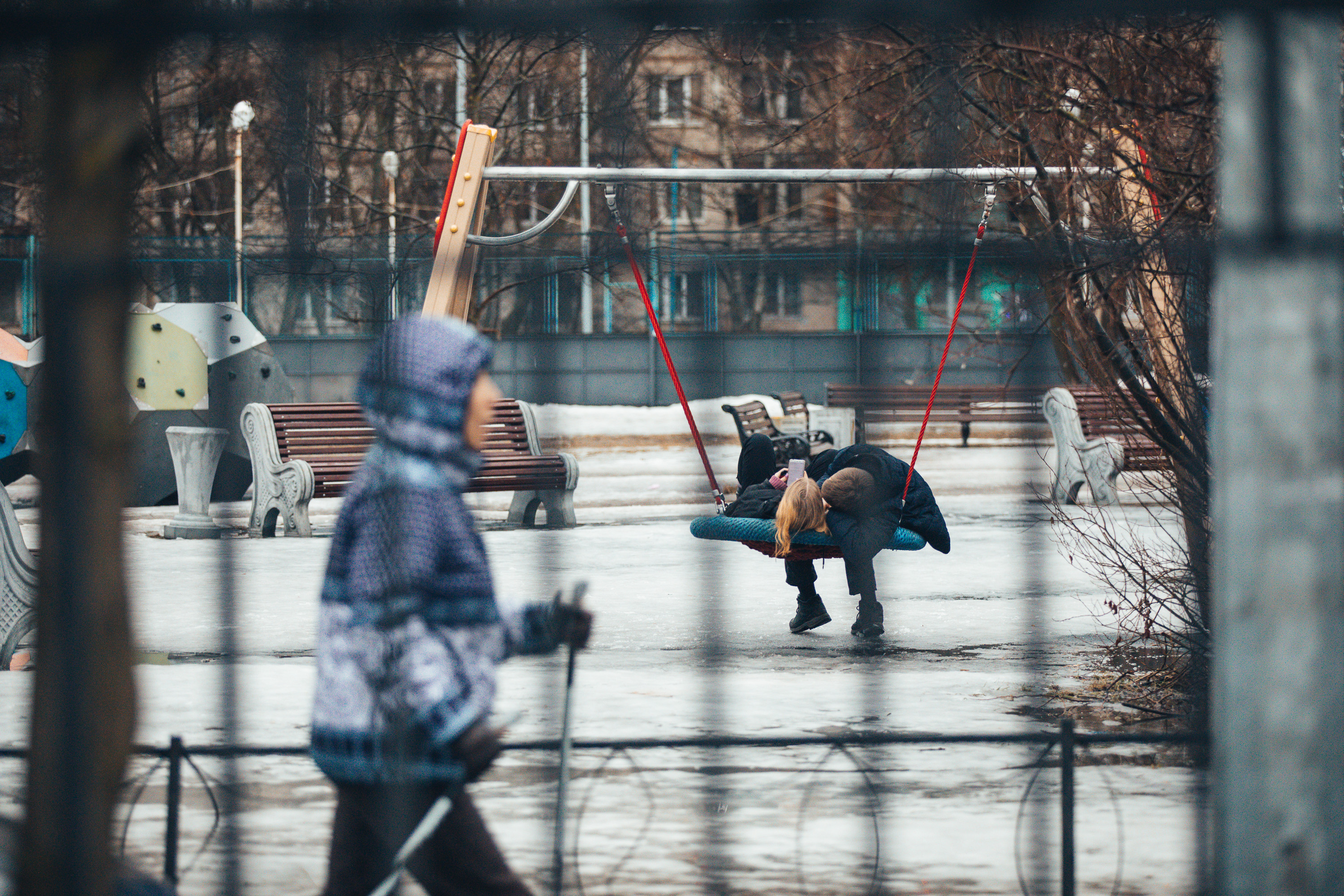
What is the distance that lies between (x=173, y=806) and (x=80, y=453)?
1779 mm

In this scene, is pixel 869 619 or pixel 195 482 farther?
pixel 195 482

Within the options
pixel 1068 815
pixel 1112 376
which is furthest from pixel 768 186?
pixel 1068 815

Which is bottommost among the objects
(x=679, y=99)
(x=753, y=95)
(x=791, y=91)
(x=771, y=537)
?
(x=771, y=537)

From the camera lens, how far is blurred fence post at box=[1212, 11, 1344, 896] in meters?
2.07

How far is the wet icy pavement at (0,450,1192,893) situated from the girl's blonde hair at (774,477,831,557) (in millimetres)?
546

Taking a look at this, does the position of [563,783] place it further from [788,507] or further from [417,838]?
[788,507]

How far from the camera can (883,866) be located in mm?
3957

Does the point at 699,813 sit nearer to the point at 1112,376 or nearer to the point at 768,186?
the point at 1112,376

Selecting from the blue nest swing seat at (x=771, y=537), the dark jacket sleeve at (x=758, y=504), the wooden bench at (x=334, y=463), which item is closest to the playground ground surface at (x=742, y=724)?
the blue nest swing seat at (x=771, y=537)

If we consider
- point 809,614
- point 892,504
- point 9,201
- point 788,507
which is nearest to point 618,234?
point 788,507

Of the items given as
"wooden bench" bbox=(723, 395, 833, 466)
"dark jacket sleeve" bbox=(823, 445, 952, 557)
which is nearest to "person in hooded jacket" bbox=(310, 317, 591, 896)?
"dark jacket sleeve" bbox=(823, 445, 952, 557)

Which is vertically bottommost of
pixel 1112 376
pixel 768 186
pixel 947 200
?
pixel 1112 376

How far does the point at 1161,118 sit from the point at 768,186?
26524 mm

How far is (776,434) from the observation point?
1501 cm
